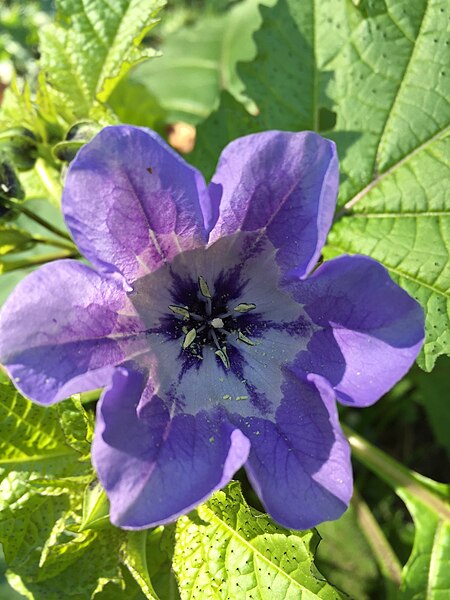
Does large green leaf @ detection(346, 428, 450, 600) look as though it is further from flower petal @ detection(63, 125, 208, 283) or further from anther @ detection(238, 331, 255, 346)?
flower petal @ detection(63, 125, 208, 283)

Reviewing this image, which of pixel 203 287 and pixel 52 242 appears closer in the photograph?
pixel 203 287

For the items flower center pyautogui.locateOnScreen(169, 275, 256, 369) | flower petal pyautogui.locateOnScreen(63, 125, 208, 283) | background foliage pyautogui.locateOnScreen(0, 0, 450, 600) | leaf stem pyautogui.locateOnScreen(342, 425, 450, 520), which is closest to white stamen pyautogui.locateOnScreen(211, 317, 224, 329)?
flower center pyautogui.locateOnScreen(169, 275, 256, 369)

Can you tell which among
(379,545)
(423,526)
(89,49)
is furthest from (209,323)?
(379,545)

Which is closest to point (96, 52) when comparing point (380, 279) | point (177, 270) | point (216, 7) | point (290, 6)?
point (290, 6)

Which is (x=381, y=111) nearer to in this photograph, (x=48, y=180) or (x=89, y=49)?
(x=89, y=49)

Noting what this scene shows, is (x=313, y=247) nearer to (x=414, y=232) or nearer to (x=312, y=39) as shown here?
(x=414, y=232)

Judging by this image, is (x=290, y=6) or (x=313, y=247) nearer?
(x=313, y=247)
